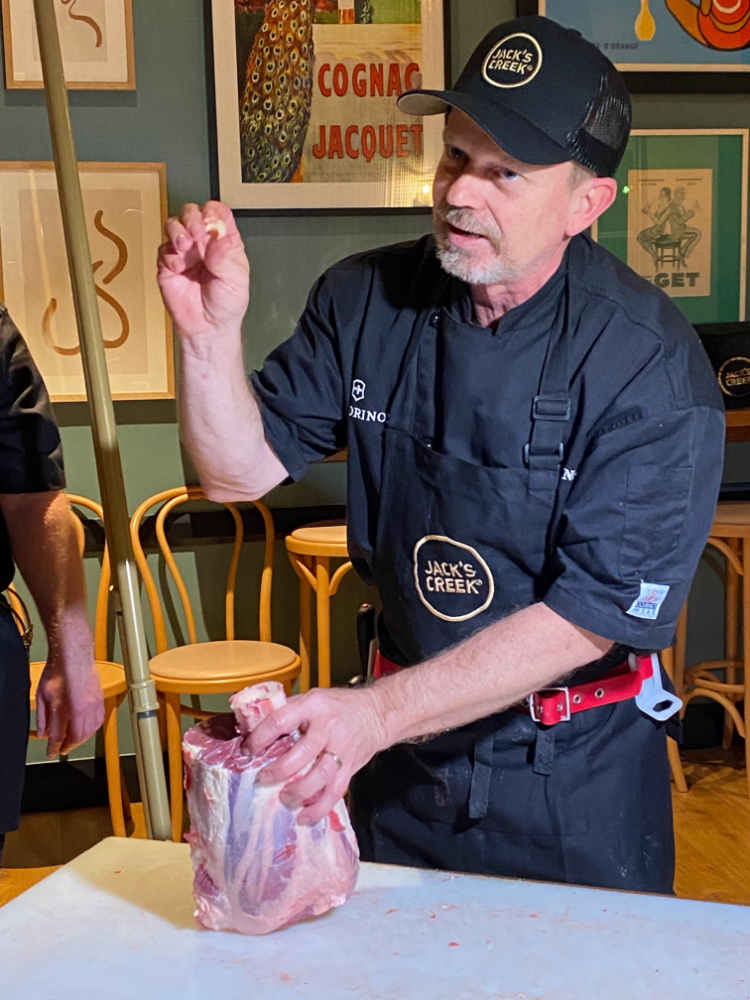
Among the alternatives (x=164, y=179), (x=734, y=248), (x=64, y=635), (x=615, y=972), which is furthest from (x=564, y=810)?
(x=734, y=248)

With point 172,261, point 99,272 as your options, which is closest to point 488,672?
point 172,261

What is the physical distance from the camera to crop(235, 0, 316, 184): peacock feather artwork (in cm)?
338

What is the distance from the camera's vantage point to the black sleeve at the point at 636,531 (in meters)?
1.27

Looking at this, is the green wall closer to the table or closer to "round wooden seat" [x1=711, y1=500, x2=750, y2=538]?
"round wooden seat" [x1=711, y1=500, x2=750, y2=538]

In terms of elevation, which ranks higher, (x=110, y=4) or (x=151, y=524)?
(x=110, y=4)

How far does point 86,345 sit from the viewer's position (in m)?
0.97

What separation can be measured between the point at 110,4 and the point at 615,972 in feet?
10.4

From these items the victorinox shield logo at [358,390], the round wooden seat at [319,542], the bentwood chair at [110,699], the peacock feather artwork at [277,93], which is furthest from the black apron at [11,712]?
the peacock feather artwork at [277,93]

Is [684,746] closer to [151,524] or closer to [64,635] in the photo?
[151,524]

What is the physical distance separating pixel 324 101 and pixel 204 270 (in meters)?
2.45

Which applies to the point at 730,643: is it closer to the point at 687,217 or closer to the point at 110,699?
the point at 687,217

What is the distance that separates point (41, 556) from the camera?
166cm

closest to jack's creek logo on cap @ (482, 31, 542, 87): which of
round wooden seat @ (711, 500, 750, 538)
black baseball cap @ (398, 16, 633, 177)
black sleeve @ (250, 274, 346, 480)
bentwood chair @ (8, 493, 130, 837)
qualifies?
black baseball cap @ (398, 16, 633, 177)

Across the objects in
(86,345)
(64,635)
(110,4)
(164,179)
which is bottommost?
(64,635)
